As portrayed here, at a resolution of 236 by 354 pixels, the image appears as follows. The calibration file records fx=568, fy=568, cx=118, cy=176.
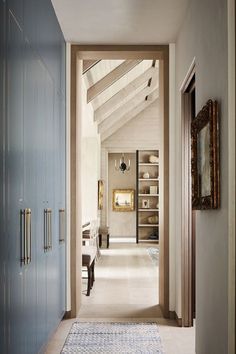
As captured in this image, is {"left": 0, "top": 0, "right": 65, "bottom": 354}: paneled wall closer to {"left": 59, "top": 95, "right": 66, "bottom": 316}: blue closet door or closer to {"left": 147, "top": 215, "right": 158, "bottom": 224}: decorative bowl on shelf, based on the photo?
{"left": 59, "top": 95, "right": 66, "bottom": 316}: blue closet door

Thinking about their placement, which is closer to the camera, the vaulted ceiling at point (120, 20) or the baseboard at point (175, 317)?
the vaulted ceiling at point (120, 20)

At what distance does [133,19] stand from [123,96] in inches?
273

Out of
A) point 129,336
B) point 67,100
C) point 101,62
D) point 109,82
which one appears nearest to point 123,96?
point 109,82

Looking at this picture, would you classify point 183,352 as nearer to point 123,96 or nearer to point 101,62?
point 101,62

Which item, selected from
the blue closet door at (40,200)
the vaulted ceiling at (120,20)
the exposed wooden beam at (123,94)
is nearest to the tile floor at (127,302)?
the blue closet door at (40,200)

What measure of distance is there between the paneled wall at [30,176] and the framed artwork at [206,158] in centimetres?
112

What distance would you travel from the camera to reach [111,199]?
63.2 ft

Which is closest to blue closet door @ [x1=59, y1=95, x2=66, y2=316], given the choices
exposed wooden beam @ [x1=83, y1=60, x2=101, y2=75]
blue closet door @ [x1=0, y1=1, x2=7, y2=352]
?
blue closet door @ [x1=0, y1=1, x2=7, y2=352]

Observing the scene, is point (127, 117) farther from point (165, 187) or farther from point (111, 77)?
point (165, 187)

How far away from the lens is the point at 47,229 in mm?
4527

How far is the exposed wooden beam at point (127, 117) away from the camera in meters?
15.4

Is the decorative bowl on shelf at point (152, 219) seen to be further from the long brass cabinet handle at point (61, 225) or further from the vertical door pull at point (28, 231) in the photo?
the vertical door pull at point (28, 231)

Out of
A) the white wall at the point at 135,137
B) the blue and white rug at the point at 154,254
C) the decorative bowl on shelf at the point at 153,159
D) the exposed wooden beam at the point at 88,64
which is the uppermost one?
the exposed wooden beam at the point at 88,64

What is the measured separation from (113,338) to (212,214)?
2132mm
